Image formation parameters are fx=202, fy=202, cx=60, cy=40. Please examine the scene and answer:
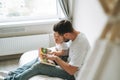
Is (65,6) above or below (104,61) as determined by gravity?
below

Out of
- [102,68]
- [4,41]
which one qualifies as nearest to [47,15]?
[4,41]

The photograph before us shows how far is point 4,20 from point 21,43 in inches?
18.3

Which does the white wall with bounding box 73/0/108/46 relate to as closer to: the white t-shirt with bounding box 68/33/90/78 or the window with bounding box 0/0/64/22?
the white t-shirt with bounding box 68/33/90/78

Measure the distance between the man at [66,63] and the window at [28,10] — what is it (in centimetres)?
133

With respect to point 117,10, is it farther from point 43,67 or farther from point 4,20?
point 4,20

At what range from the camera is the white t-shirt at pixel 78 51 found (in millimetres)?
1976

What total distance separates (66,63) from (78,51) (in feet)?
0.60

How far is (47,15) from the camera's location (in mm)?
3445

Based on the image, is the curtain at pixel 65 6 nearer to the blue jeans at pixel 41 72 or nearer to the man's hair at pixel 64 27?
the man's hair at pixel 64 27

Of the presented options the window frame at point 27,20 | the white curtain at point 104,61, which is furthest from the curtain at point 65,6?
the white curtain at point 104,61

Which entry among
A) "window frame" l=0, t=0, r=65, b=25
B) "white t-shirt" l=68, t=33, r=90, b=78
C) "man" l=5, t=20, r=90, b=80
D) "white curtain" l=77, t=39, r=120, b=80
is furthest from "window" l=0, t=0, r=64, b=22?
"white curtain" l=77, t=39, r=120, b=80

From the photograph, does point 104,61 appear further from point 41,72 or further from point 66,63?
point 41,72

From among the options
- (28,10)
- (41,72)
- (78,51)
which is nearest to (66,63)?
(78,51)

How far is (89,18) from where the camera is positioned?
2.68 meters
